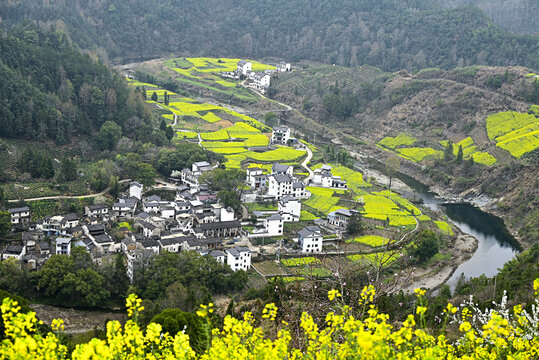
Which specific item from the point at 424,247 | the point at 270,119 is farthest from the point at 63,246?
the point at 270,119

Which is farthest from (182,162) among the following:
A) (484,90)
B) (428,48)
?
(428,48)

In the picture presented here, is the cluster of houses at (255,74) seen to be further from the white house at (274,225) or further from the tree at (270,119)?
the white house at (274,225)

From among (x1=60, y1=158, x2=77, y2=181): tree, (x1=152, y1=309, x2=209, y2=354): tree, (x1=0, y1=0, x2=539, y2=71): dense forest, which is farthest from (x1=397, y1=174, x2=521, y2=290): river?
(x1=0, y1=0, x2=539, y2=71): dense forest

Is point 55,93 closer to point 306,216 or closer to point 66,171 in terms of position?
point 66,171

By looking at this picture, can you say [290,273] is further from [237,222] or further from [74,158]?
[74,158]

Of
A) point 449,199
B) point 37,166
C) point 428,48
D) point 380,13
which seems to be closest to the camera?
point 37,166

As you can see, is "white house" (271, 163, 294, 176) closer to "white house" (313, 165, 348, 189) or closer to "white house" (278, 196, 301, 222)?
"white house" (313, 165, 348, 189)

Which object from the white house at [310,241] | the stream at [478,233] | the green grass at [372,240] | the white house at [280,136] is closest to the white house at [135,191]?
the white house at [310,241]
